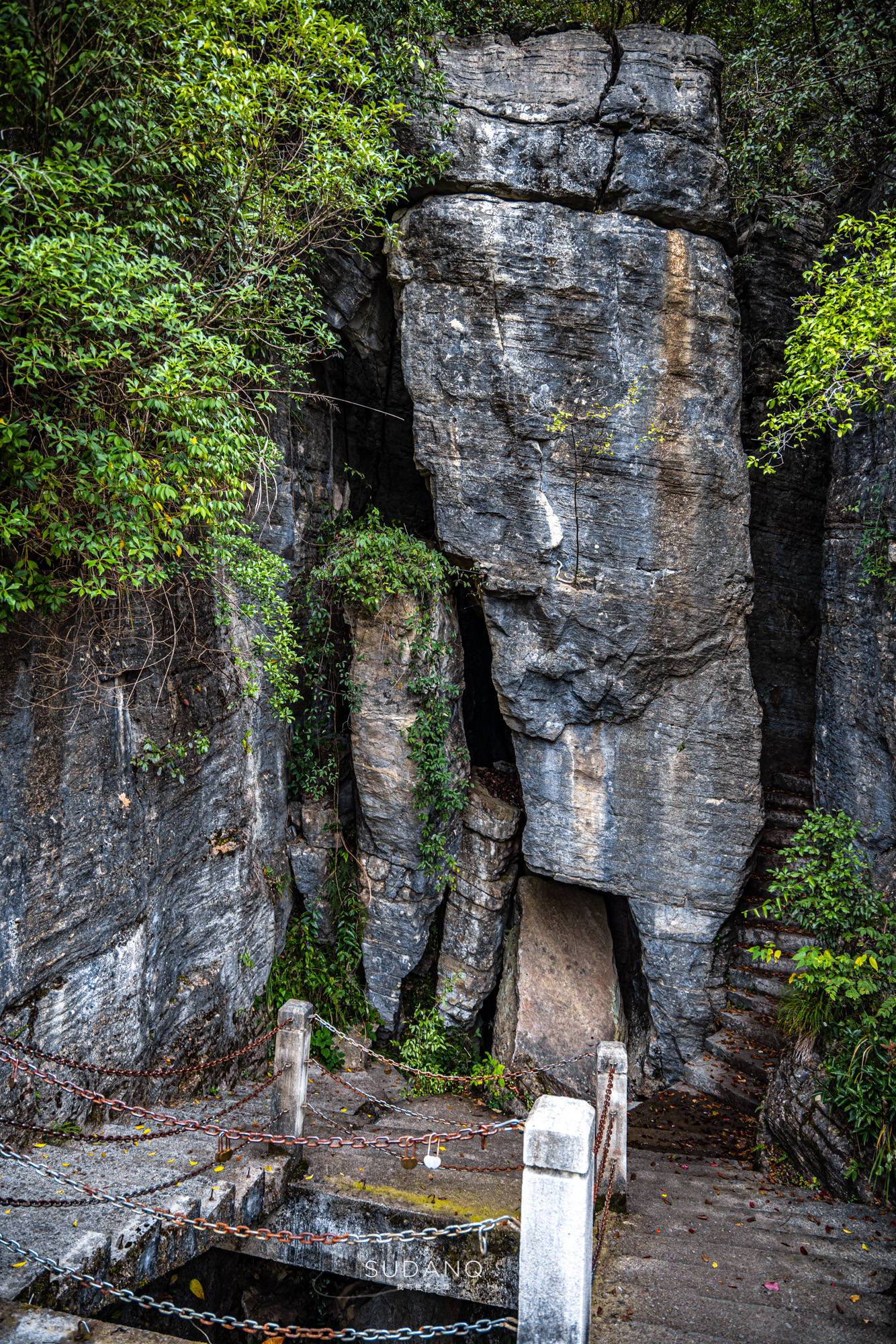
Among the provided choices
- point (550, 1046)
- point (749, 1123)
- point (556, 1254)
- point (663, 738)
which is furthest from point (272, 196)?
point (749, 1123)

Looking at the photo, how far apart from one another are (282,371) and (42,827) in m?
5.24

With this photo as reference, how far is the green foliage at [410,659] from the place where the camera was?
7961 millimetres

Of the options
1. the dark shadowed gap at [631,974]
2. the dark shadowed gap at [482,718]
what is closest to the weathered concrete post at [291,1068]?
the dark shadowed gap at [631,974]

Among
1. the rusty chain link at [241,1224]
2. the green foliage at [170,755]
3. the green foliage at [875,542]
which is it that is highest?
the green foliage at [875,542]

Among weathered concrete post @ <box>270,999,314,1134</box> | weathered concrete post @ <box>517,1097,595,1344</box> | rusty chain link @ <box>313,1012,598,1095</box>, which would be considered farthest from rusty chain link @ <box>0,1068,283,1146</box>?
weathered concrete post @ <box>517,1097,595,1344</box>

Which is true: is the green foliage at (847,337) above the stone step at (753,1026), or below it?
above

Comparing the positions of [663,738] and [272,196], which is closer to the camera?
[272,196]

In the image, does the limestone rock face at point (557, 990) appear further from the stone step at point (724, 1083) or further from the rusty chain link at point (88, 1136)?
the rusty chain link at point (88, 1136)

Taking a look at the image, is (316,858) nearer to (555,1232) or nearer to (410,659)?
(410,659)

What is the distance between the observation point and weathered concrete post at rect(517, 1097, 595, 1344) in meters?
3.20

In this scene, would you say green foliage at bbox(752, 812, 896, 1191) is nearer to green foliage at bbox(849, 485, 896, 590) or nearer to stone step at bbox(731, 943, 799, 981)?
stone step at bbox(731, 943, 799, 981)

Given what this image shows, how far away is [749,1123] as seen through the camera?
7582 millimetres

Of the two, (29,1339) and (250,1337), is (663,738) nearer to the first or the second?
(250,1337)

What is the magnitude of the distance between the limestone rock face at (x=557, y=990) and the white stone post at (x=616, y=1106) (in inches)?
132
